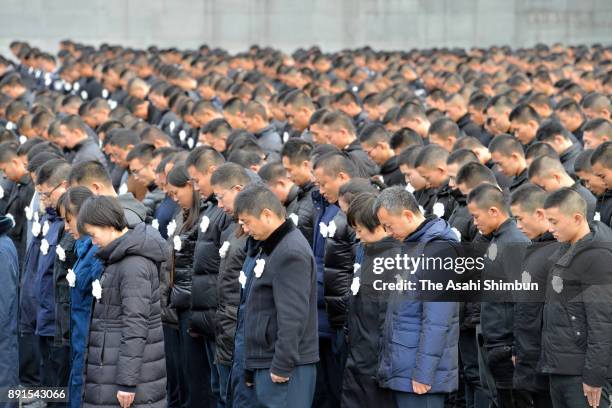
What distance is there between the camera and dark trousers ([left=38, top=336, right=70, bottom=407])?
8.65 meters

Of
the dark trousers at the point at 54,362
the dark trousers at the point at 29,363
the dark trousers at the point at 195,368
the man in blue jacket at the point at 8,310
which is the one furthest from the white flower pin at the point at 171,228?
the dark trousers at the point at 29,363

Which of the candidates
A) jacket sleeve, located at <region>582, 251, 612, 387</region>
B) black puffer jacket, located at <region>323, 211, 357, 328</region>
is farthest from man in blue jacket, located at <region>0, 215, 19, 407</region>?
jacket sleeve, located at <region>582, 251, 612, 387</region>

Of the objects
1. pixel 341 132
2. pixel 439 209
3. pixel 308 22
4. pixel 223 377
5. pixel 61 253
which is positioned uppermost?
pixel 308 22

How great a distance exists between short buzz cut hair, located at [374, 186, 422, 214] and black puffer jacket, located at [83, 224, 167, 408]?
125cm

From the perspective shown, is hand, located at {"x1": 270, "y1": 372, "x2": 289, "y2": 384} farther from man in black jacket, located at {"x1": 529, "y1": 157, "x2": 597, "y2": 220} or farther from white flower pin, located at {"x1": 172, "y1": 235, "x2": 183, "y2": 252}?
man in black jacket, located at {"x1": 529, "y1": 157, "x2": 597, "y2": 220}

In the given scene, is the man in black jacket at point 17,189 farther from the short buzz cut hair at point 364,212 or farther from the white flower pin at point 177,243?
the short buzz cut hair at point 364,212

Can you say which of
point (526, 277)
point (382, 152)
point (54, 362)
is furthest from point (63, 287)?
point (382, 152)

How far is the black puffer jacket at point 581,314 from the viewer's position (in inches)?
250

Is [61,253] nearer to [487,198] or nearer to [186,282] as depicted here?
[186,282]

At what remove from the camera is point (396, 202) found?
22.2 feet

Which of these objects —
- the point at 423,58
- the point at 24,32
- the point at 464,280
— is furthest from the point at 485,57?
the point at 464,280

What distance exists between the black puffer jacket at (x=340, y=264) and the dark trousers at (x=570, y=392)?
→ 1.79m

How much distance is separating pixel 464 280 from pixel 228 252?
5.10ft

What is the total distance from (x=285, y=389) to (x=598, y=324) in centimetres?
166
